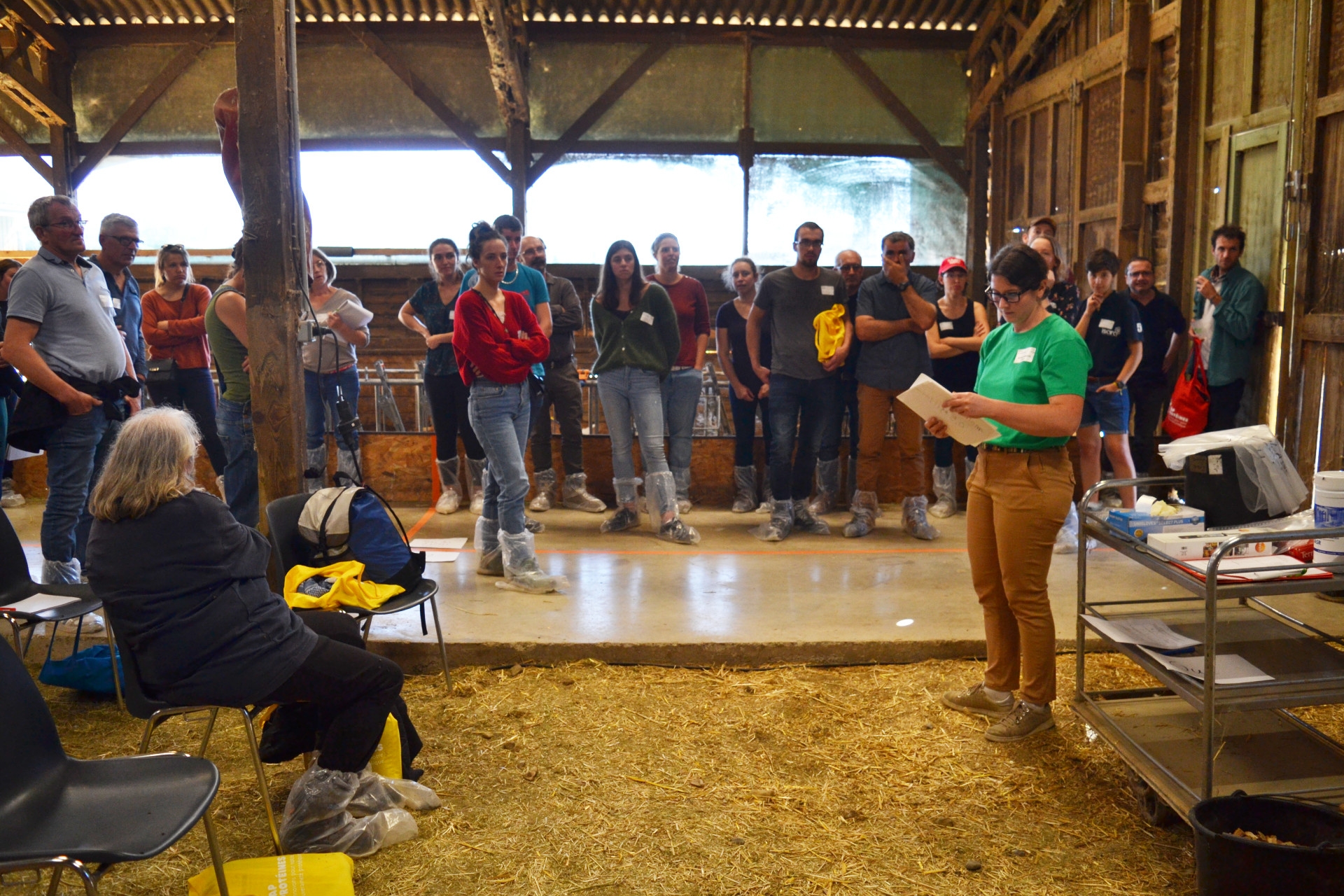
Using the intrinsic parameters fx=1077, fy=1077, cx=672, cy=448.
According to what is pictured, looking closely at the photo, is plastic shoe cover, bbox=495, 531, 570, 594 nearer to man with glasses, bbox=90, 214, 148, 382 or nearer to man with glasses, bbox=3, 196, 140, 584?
man with glasses, bbox=3, 196, 140, 584

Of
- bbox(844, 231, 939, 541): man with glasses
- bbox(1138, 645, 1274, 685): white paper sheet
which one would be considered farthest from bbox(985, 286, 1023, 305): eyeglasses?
bbox(844, 231, 939, 541): man with glasses

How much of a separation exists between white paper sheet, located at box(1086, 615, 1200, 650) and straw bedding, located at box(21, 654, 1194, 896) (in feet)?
1.62

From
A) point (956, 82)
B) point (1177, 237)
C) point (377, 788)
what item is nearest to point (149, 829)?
point (377, 788)

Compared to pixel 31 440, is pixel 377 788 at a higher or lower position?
lower

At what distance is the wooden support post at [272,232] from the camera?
4.22 meters

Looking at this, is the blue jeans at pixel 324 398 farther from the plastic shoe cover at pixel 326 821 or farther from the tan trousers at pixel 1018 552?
the tan trousers at pixel 1018 552

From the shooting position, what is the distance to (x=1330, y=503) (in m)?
2.87

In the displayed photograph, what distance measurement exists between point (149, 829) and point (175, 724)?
6.14 feet

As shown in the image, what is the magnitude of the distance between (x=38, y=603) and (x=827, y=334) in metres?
4.03

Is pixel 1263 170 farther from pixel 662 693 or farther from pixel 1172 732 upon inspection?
pixel 662 693

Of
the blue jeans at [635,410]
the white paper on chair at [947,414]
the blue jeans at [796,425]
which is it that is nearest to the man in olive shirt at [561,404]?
the blue jeans at [635,410]

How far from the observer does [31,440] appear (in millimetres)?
4559

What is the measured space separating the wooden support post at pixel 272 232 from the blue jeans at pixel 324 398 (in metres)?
1.67

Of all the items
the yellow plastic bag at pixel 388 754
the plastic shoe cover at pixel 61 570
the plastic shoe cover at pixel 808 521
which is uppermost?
the plastic shoe cover at pixel 61 570
